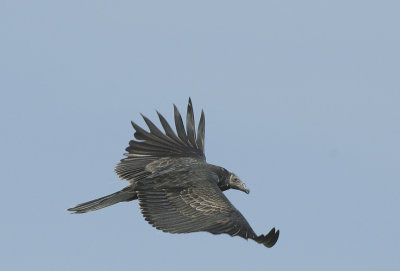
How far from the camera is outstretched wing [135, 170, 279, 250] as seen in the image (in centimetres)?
2319

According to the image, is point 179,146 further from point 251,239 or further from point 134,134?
point 251,239

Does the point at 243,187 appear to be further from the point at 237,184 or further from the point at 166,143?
the point at 166,143

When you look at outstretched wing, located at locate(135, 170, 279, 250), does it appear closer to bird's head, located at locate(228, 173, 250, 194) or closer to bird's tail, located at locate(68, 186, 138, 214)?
bird's tail, located at locate(68, 186, 138, 214)

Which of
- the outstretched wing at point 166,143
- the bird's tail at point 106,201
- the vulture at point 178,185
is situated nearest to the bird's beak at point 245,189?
the vulture at point 178,185

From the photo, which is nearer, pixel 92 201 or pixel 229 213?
pixel 229 213

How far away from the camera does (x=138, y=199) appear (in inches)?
961

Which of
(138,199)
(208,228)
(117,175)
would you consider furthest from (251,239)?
(117,175)

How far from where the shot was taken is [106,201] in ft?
82.4

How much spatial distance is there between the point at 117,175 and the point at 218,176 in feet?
7.65

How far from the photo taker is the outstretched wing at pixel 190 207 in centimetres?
2319

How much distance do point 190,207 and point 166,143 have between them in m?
4.31

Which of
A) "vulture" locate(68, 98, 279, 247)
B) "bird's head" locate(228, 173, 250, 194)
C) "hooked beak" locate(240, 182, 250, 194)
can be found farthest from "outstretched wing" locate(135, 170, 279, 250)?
"hooked beak" locate(240, 182, 250, 194)

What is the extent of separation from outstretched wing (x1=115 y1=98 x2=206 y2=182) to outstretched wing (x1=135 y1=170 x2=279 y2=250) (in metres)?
2.09

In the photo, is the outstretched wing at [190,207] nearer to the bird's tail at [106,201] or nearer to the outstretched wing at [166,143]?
the bird's tail at [106,201]
